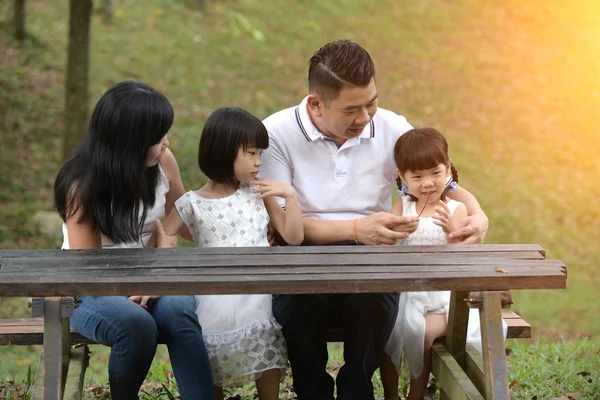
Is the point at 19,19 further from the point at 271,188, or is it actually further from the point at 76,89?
the point at 271,188

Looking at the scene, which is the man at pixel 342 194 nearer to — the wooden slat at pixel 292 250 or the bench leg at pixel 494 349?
the wooden slat at pixel 292 250

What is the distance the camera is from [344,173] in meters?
4.08

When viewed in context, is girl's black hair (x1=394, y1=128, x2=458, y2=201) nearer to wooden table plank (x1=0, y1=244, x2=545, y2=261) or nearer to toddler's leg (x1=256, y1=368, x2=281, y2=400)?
wooden table plank (x1=0, y1=244, x2=545, y2=261)

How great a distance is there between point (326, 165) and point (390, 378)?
103 centimetres

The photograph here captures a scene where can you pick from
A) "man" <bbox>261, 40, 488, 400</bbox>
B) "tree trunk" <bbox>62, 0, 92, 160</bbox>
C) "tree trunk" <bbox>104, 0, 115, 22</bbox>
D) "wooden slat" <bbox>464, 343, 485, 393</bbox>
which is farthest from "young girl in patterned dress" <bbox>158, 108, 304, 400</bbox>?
"tree trunk" <bbox>104, 0, 115, 22</bbox>

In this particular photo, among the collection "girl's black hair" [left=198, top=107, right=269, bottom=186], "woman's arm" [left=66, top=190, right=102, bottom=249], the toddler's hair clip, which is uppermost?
"girl's black hair" [left=198, top=107, right=269, bottom=186]

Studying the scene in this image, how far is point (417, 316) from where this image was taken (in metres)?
3.86

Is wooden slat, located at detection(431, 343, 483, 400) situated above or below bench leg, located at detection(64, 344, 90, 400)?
above

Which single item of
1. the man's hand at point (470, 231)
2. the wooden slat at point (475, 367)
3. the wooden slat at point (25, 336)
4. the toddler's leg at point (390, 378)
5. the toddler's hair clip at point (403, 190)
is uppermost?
the toddler's hair clip at point (403, 190)

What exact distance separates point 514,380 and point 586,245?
Result: 14.6ft

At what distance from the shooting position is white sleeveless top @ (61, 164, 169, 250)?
146 inches

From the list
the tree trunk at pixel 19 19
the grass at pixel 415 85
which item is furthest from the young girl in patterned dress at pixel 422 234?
the tree trunk at pixel 19 19

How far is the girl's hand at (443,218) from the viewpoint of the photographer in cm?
381

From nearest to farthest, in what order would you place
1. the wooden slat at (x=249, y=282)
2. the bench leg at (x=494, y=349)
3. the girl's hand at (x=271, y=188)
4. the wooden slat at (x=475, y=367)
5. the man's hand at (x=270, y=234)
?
1. the wooden slat at (x=249, y=282)
2. the bench leg at (x=494, y=349)
3. the wooden slat at (x=475, y=367)
4. the girl's hand at (x=271, y=188)
5. the man's hand at (x=270, y=234)
